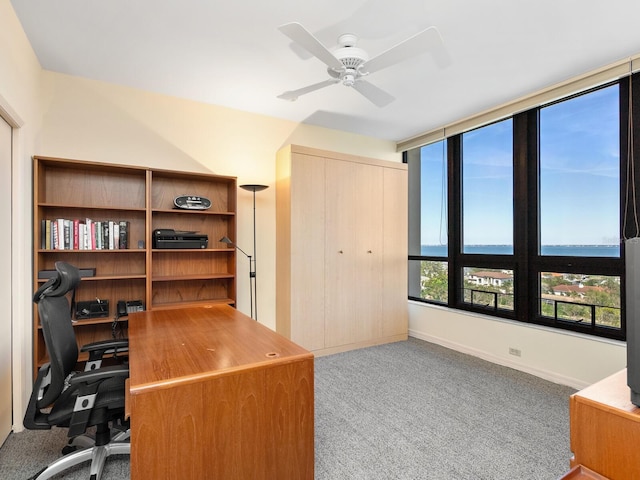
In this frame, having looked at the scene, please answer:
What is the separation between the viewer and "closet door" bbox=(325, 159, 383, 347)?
4.03m

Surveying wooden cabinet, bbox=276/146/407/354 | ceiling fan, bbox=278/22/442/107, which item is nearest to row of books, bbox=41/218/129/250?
wooden cabinet, bbox=276/146/407/354

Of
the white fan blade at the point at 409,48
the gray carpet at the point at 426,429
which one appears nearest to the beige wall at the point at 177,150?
the gray carpet at the point at 426,429

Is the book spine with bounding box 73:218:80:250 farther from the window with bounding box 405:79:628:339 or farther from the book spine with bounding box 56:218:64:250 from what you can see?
the window with bounding box 405:79:628:339

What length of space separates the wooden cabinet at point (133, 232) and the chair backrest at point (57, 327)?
3.23ft

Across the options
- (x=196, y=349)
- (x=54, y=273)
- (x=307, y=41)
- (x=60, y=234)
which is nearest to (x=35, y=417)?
(x=196, y=349)

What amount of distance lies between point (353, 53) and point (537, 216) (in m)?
2.51

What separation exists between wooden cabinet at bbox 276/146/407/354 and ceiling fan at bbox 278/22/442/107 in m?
1.34

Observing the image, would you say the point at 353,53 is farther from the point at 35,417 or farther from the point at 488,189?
the point at 35,417

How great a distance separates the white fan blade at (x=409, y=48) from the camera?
1.92 m

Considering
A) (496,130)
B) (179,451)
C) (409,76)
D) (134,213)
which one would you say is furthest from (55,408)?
(496,130)

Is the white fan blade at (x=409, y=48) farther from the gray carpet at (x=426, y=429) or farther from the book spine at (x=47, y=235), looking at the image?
the book spine at (x=47, y=235)

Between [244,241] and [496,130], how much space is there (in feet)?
10.2

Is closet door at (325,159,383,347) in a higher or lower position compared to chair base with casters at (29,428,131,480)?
higher

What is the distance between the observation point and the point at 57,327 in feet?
5.82
